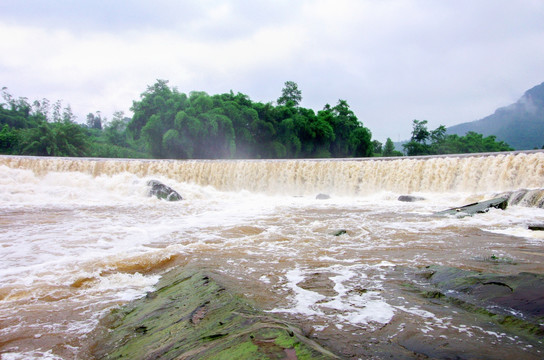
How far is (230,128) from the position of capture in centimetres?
3241

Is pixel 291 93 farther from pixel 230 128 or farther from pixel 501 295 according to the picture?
pixel 501 295

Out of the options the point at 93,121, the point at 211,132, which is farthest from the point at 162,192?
the point at 93,121

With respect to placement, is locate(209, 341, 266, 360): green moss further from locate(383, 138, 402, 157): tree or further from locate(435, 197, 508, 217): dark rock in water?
locate(383, 138, 402, 157): tree

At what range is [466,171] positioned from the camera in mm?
14062

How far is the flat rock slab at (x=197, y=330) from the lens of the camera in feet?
5.60

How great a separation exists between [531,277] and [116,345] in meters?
3.16

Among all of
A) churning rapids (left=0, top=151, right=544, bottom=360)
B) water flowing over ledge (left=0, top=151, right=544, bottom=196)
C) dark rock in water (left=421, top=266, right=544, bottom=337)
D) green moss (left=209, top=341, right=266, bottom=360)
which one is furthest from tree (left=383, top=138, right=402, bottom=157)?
green moss (left=209, top=341, right=266, bottom=360)

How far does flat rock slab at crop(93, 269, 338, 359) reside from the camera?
1.71 metres

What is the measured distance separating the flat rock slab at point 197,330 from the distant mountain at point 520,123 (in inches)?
4849

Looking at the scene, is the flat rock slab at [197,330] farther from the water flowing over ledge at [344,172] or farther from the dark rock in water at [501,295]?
the water flowing over ledge at [344,172]

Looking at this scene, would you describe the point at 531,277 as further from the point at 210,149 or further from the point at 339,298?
the point at 210,149

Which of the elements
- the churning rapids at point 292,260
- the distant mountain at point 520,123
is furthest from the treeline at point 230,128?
the distant mountain at point 520,123

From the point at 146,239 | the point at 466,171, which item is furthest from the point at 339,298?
the point at 466,171

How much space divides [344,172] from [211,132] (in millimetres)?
16790
